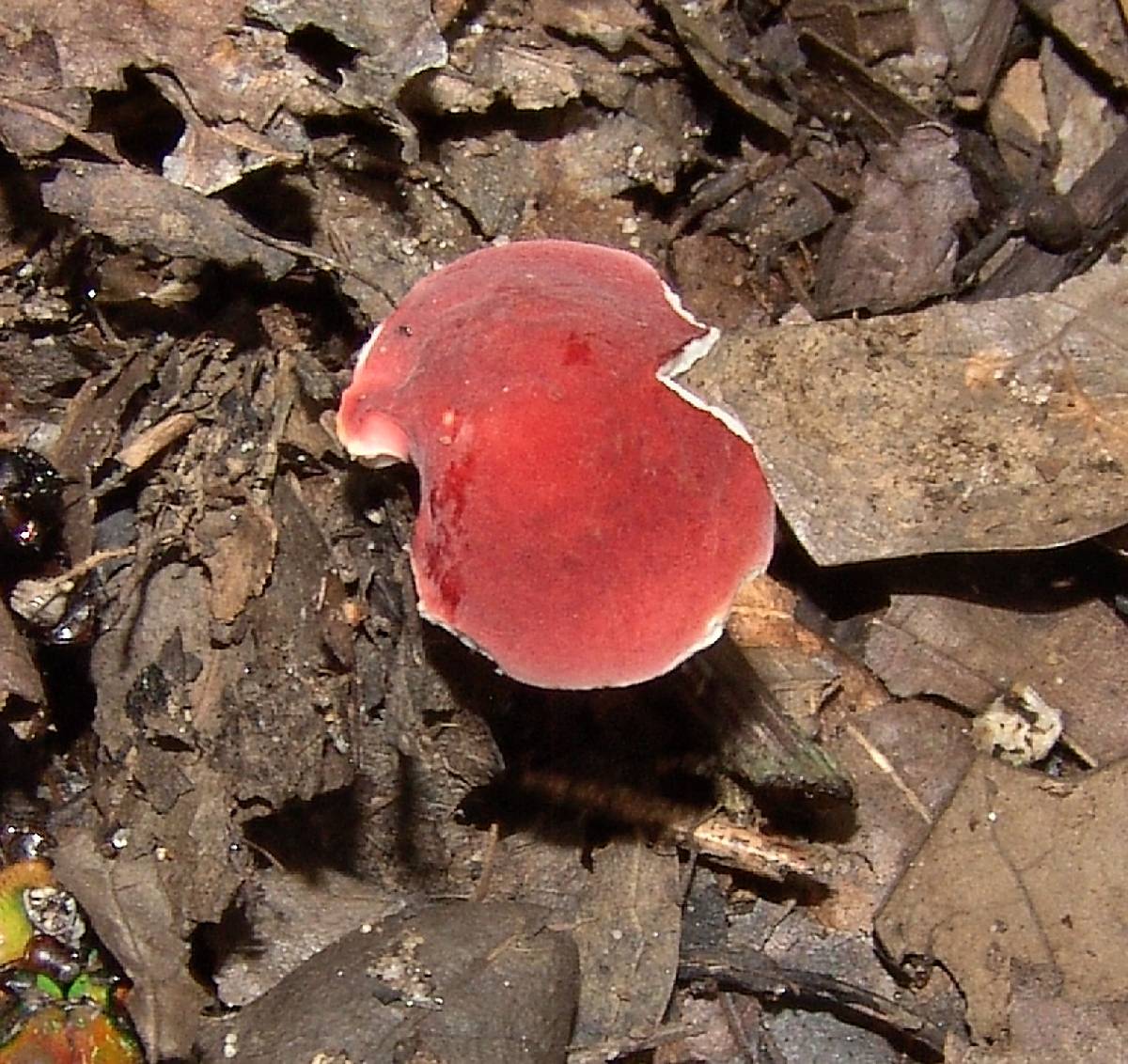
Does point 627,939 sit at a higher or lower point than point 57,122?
lower

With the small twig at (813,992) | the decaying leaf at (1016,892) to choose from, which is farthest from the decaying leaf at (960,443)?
the small twig at (813,992)

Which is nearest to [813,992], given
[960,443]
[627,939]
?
[627,939]

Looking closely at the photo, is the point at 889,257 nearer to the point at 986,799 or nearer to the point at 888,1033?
the point at 986,799

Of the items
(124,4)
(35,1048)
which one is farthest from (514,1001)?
(124,4)

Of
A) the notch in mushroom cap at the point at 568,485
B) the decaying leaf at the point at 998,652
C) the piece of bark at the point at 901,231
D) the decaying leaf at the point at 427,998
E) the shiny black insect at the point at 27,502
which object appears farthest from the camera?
the piece of bark at the point at 901,231

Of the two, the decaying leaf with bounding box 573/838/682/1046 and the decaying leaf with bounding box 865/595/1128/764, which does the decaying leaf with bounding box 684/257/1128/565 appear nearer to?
the decaying leaf with bounding box 865/595/1128/764

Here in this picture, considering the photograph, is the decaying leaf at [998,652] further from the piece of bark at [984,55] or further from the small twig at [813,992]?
the piece of bark at [984,55]

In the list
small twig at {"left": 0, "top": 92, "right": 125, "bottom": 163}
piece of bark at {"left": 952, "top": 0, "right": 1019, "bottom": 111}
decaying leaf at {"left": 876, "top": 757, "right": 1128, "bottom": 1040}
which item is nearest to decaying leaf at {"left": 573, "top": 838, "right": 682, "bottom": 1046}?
decaying leaf at {"left": 876, "top": 757, "right": 1128, "bottom": 1040}

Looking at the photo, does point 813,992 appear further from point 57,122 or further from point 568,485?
point 57,122
